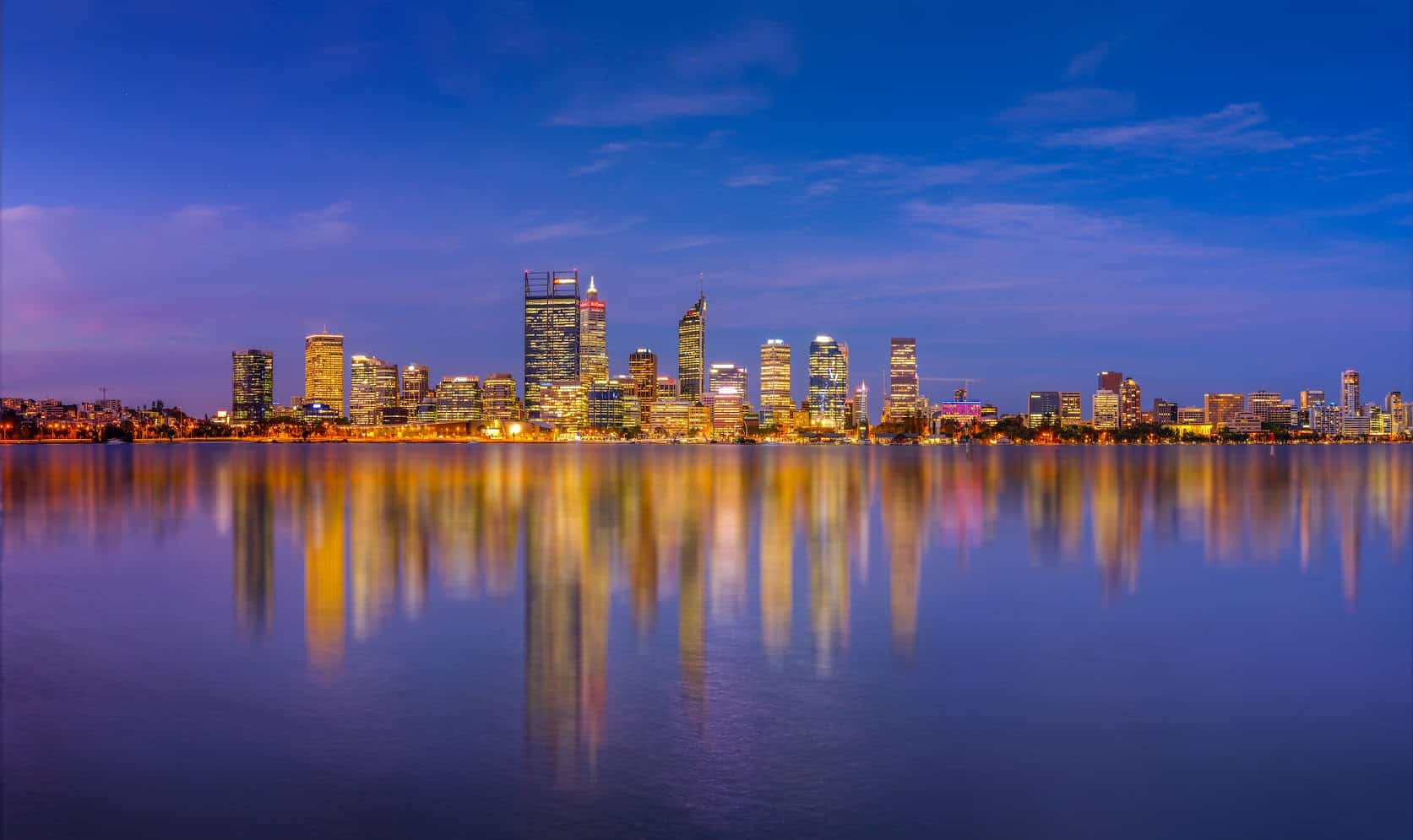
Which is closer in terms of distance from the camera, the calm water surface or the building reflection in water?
the calm water surface

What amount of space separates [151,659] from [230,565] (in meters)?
12.2

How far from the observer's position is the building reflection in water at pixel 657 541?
18.3 metres

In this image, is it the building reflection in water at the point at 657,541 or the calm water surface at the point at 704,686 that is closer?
the calm water surface at the point at 704,686

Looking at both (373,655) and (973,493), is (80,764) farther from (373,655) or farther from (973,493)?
(973,493)

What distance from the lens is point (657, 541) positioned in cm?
3325

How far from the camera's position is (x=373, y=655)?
16703mm

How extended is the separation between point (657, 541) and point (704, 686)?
18681 millimetres

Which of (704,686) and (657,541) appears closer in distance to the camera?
(704,686)

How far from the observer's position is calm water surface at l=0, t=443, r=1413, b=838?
10.2 meters

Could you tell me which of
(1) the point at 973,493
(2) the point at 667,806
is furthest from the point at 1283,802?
(1) the point at 973,493

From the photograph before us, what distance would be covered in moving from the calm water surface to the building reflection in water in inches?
7.4

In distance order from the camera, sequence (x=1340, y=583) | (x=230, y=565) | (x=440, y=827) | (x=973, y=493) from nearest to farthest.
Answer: (x=440, y=827), (x=1340, y=583), (x=230, y=565), (x=973, y=493)

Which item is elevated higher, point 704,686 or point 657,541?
point 704,686

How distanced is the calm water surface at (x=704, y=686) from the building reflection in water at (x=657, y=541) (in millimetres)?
188
